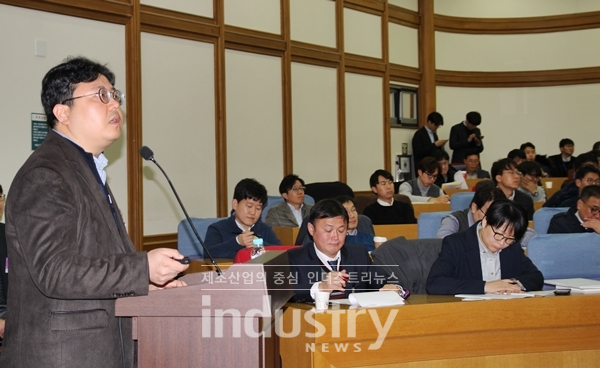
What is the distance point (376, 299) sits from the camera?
277 centimetres

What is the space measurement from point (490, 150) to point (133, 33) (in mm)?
6749

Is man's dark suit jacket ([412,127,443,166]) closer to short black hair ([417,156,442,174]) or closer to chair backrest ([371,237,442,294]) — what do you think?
short black hair ([417,156,442,174])

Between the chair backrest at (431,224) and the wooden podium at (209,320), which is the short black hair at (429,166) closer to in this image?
the chair backrest at (431,224)

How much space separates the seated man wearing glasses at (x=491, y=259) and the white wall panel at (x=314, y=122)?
4.70m

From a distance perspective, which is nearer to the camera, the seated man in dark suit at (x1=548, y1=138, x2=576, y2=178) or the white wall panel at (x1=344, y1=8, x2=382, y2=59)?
the white wall panel at (x1=344, y1=8, x2=382, y2=59)

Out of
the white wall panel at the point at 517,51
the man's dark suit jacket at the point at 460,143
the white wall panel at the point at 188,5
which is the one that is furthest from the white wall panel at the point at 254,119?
the white wall panel at the point at 517,51

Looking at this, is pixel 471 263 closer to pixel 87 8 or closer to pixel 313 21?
pixel 87 8

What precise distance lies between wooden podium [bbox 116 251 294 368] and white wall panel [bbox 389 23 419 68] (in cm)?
860

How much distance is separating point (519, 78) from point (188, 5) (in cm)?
637

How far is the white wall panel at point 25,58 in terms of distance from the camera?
5.09 m

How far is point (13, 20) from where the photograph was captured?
5.16m

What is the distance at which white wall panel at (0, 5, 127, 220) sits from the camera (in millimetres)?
5094

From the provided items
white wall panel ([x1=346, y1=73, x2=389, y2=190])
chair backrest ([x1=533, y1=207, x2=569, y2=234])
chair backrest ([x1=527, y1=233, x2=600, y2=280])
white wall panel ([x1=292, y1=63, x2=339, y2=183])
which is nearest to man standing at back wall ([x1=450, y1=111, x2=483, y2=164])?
white wall panel ([x1=346, y1=73, x2=389, y2=190])

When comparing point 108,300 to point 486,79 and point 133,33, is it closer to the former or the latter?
point 133,33
